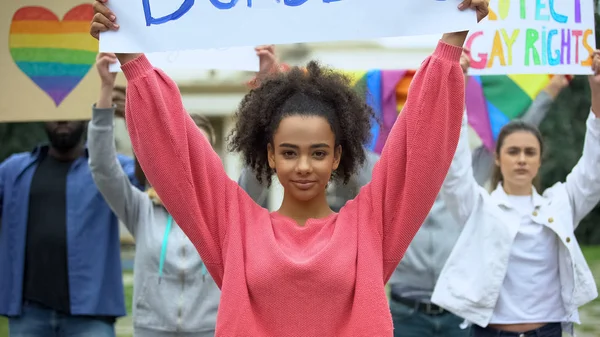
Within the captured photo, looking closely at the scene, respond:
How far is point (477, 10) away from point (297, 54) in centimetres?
1498

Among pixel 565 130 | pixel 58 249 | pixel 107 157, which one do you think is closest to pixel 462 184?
pixel 107 157

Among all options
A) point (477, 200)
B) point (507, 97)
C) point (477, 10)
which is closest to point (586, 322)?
point (507, 97)

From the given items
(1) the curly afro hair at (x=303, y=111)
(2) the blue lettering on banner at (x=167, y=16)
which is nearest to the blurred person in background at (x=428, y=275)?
(1) the curly afro hair at (x=303, y=111)

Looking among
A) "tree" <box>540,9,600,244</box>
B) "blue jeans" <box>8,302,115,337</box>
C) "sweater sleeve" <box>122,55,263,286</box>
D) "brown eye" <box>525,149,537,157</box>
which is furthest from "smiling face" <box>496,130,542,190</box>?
"tree" <box>540,9,600,244</box>

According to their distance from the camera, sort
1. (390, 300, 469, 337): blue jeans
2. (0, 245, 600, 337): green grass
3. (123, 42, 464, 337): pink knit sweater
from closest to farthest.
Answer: (123, 42, 464, 337): pink knit sweater < (390, 300, 469, 337): blue jeans < (0, 245, 600, 337): green grass

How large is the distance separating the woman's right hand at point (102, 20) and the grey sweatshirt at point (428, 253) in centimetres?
255

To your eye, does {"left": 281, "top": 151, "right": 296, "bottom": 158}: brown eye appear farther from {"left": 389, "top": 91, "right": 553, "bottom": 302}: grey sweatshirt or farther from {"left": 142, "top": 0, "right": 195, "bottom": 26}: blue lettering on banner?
{"left": 389, "top": 91, "right": 553, "bottom": 302}: grey sweatshirt

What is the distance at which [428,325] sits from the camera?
16.2 ft

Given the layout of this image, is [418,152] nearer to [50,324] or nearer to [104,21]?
[104,21]

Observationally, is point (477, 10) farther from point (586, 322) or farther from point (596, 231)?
point (596, 231)

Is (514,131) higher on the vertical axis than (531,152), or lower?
higher

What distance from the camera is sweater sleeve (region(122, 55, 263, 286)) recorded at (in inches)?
109

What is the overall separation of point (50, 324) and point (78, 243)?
0.43 meters

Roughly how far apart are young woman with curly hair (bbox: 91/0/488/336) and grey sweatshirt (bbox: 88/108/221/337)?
1.51 metres
